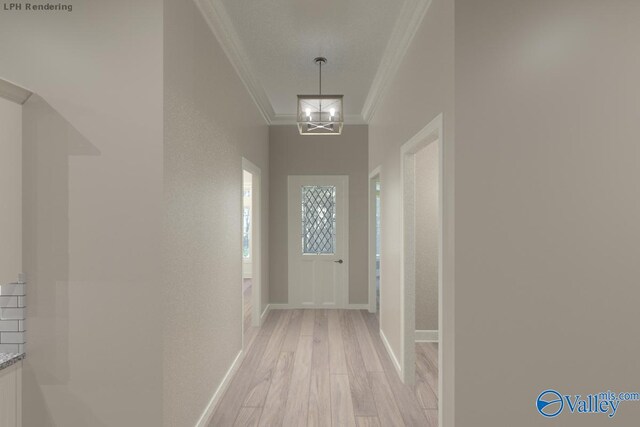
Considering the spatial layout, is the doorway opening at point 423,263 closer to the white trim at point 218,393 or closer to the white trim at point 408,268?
A: the white trim at point 408,268

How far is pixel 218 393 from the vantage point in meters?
2.61

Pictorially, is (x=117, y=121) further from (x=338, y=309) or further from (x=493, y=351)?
(x=338, y=309)

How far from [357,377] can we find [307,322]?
1.64 m

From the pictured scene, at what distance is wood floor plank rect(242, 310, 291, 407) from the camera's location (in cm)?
271

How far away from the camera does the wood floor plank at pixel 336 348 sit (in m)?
3.24

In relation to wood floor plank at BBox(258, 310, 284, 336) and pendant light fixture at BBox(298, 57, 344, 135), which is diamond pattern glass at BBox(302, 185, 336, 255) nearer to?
wood floor plank at BBox(258, 310, 284, 336)

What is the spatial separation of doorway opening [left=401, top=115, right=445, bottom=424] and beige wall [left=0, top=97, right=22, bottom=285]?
226cm

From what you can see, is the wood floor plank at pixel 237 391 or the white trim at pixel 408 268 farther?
the white trim at pixel 408 268

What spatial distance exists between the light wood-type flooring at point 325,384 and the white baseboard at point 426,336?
11 cm

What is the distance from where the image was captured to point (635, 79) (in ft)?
5.79

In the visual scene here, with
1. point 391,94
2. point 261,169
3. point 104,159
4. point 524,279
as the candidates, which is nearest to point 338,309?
point 261,169

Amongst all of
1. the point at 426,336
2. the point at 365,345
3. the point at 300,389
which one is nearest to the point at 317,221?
the point at 365,345

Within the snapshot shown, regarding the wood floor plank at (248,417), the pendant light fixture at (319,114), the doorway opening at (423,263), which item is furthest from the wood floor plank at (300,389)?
the pendant light fixture at (319,114)

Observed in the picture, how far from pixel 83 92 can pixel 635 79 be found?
2.90m
